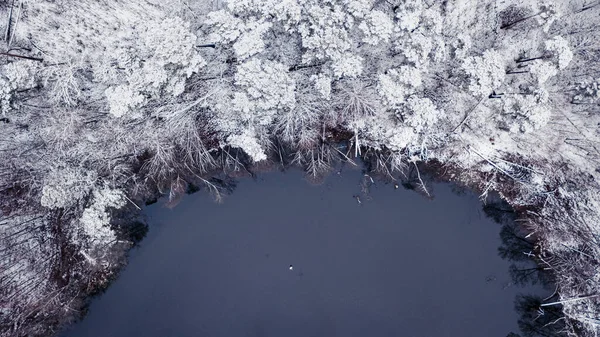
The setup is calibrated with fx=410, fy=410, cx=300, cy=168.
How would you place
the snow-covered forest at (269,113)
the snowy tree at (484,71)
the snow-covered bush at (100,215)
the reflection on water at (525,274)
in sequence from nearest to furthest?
the snow-covered forest at (269,113) → the snowy tree at (484,71) → the snow-covered bush at (100,215) → the reflection on water at (525,274)

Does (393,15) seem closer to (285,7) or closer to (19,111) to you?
(285,7)

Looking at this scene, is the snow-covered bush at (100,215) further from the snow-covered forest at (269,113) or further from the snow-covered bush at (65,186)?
the snow-covered bush at (65,186)

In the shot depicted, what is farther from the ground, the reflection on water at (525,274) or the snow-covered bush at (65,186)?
the snow-covered bush at (65,186)

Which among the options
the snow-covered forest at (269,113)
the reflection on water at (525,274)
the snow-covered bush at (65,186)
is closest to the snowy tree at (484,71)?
the snow-covered forest at (269,113)

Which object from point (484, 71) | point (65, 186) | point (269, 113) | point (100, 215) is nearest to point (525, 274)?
point (484, 71)

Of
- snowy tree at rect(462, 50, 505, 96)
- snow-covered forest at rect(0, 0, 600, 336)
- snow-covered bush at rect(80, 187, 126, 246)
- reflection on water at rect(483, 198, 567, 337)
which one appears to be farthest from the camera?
reflection on water at rect(483, 198, 567, 337)

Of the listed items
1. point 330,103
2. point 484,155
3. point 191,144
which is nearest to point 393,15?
point 330,103

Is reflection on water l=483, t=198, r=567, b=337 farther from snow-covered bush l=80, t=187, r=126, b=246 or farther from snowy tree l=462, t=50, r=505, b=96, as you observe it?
snow-covered bush l=80, t=187, r=126, b=246

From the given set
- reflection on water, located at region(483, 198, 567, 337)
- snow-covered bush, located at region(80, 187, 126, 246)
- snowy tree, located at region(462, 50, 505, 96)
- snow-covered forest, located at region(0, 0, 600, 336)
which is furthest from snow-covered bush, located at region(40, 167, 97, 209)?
reflection on water, located at region(483, 198, 567, 337)

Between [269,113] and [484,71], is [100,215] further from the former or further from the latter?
[484,71]
